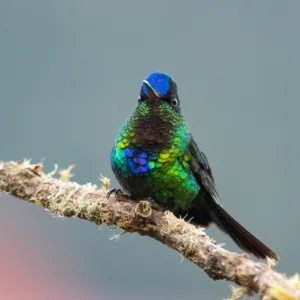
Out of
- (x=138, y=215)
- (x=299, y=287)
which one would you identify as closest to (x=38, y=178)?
(x=138, y=215)

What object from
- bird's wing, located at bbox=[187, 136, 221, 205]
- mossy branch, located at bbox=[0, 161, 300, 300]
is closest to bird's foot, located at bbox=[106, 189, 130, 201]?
mossy branch, located at bbox=[0, 161, 300, 300]

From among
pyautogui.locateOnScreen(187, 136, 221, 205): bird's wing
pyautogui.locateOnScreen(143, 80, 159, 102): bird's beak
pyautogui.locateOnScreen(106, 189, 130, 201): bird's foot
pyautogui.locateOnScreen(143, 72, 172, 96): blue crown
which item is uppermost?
pyautogui.locateOnScreen(143, 72, 172, 96): blue crown

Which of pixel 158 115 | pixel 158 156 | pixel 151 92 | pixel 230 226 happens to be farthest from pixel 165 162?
pixel 230 226

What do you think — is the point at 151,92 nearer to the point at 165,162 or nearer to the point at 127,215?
the point at 165,162

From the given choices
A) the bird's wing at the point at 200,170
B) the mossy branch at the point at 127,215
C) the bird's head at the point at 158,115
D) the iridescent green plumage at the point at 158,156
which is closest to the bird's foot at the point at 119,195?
the mossy branch at the point at 127,215

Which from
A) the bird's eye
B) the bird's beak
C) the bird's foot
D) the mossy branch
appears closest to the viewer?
the mossy branch

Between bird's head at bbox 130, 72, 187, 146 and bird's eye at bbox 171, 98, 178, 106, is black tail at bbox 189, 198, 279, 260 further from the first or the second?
bird's eye at bbox 171, 98, 178, 106

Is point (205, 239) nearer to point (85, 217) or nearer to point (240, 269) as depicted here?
point (240, 269)
